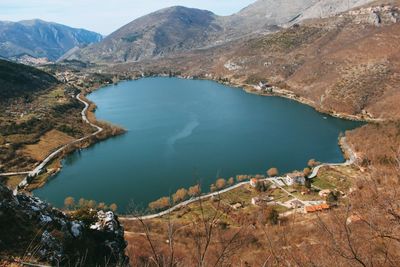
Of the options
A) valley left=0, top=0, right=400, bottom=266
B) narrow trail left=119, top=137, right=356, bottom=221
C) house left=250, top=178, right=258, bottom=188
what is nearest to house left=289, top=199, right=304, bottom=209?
valley left=0, top=0, right=400, bottom=266

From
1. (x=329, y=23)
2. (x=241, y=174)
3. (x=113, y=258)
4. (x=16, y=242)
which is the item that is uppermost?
(x=329, y=23)

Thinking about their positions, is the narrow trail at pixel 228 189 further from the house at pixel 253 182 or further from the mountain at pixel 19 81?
the mountain at pixel 19 81

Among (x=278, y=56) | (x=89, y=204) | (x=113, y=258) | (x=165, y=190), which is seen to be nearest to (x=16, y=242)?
(x=113, y=258)

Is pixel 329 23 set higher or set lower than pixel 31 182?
higher

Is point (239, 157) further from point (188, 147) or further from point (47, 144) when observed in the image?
point (47, 144)

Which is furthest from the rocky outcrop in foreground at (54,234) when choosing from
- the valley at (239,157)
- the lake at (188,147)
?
the lake at (188,147)

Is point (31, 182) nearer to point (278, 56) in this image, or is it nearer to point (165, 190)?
point (165, 190)
